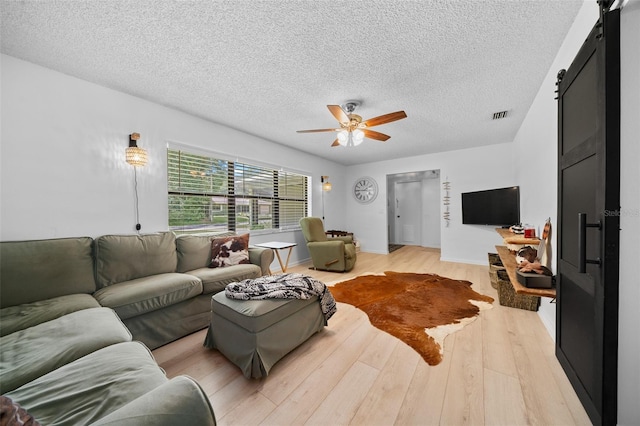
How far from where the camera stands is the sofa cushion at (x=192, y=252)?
8.28ft

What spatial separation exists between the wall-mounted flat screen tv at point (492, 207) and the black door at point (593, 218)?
268cm

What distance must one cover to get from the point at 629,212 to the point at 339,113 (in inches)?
79.1

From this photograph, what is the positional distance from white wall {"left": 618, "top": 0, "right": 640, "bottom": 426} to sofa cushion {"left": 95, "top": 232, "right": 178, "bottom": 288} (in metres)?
3.23

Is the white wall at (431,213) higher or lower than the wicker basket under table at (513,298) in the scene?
higher

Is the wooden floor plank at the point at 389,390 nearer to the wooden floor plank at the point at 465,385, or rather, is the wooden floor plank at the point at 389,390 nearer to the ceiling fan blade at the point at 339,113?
the wooden floor plank at the point at 465,385

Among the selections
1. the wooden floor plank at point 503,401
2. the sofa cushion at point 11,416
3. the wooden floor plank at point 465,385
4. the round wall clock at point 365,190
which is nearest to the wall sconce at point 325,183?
the round wall clock at point 365,190

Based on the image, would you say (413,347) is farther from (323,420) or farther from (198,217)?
(198,217)

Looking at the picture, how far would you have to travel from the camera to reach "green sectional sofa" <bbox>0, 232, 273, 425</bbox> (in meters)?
0.71

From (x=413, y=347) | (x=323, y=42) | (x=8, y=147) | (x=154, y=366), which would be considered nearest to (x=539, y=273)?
(x=413, y=347)

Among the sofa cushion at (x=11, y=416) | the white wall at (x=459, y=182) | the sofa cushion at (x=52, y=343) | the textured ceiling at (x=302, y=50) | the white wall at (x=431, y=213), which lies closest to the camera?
the sofa cushion at (x=11, y=416)

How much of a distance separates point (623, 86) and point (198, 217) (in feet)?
12.4

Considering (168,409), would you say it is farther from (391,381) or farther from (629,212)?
(629,212)

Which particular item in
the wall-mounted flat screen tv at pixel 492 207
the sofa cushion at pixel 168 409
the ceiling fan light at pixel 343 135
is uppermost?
the ceiling fan light at pixel 343 135

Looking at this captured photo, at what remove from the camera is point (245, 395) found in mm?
1385
